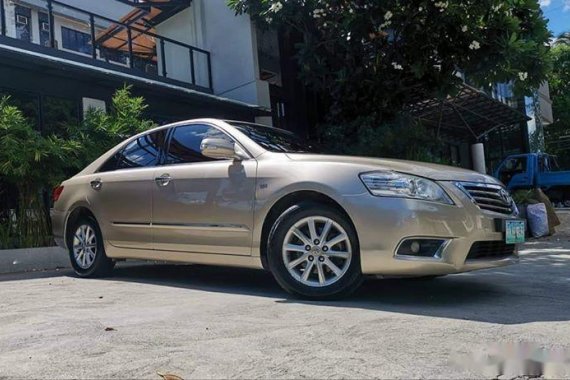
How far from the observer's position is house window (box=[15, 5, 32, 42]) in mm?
11588

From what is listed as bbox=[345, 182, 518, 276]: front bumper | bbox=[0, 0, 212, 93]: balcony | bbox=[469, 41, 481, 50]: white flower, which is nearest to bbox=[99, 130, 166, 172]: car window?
bbox=[345, 182, 518, 276]: front bumper

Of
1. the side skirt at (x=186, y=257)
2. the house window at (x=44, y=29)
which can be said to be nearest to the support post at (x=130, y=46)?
the house window at (x=44, y=29)

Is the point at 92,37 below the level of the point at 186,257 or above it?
above

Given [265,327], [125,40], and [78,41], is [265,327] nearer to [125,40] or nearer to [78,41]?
[125,40]

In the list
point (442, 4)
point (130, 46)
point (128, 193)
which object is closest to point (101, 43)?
point (130, 46)

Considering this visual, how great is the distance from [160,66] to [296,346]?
12088 millimetres

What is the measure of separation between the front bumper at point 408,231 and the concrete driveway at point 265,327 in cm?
30

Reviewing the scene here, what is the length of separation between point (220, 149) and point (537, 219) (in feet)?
25.3

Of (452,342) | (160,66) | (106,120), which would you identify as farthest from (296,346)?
(160,66)

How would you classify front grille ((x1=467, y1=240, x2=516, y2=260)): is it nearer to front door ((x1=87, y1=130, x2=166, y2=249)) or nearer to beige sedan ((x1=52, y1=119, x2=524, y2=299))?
beige sedan ((x1=52, y1=119, x2=524, y2=299))

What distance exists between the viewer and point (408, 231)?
4.14 meters

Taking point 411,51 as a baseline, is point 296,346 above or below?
below

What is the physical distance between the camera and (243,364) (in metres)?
2.95

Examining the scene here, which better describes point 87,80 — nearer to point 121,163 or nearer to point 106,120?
point 106,120
